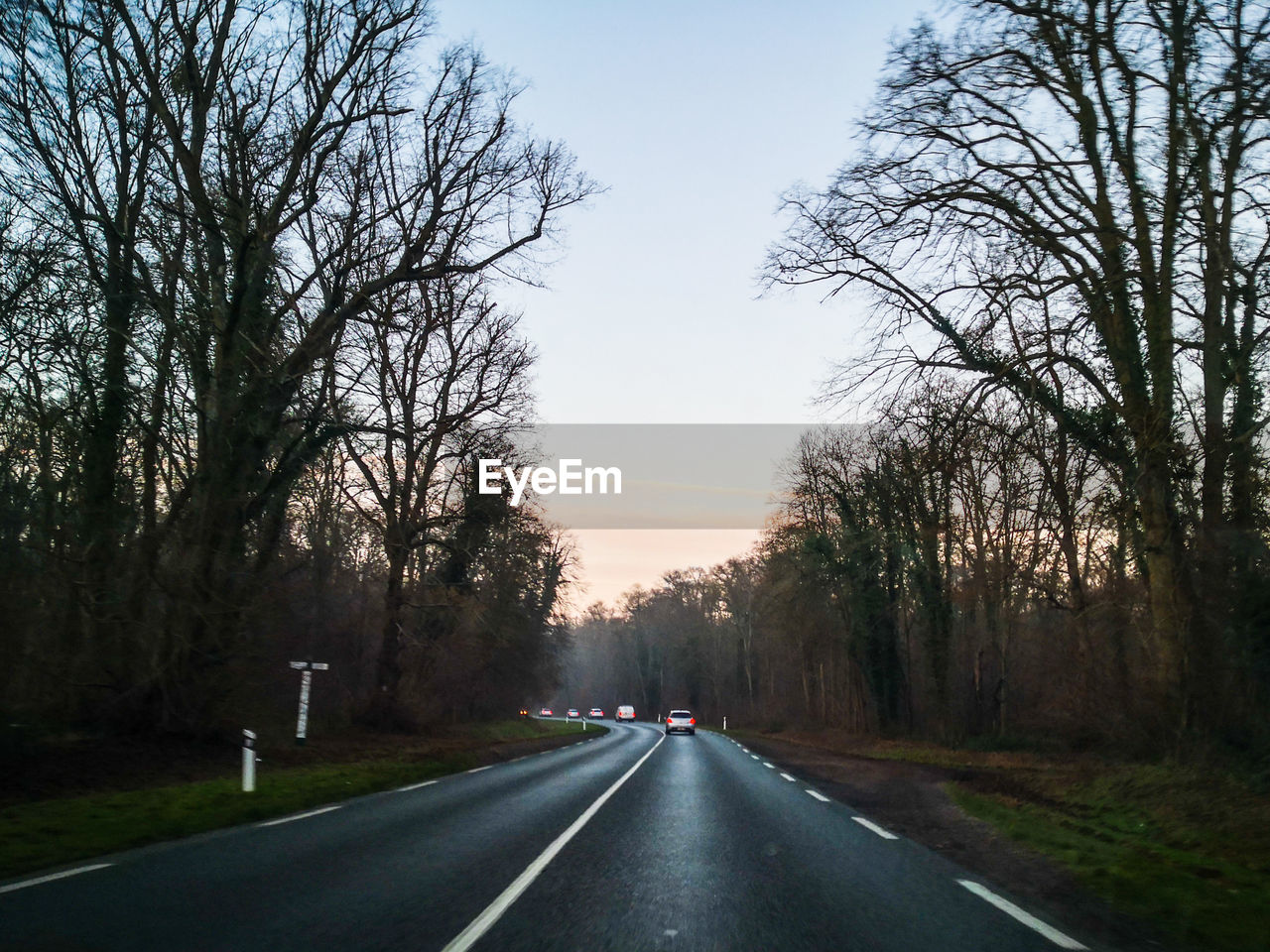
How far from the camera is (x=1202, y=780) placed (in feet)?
42.0

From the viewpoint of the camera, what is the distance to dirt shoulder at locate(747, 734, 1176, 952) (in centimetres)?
635

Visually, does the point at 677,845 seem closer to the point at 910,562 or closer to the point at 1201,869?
the point at 1201,869

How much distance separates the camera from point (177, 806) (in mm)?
11617

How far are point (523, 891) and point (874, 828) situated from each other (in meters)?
5.30

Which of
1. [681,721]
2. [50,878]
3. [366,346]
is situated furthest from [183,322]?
[681,721]

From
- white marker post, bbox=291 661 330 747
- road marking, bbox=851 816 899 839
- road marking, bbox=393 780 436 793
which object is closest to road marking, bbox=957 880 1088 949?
road marking, bbox=851 816 899 839

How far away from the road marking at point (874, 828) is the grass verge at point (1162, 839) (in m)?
1.31

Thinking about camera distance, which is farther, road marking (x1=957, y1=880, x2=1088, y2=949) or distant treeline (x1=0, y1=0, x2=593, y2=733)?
distant treeline (x1=0, y1=0, x2=593, y2=733)

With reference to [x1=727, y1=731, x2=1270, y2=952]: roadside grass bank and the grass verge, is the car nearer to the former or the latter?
[x1=727, y1=731, x2=1270, y2=952]: roadside grass bank

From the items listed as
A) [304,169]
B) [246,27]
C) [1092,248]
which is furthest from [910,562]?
[246,27]

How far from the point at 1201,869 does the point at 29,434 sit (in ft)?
62.8

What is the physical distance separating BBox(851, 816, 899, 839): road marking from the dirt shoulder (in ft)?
0.51

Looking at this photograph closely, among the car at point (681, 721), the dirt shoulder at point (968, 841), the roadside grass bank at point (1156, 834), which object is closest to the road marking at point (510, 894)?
the dirt shoulder at point (968, 841)

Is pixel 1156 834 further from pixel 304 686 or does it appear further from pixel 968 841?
pixel 304 686
